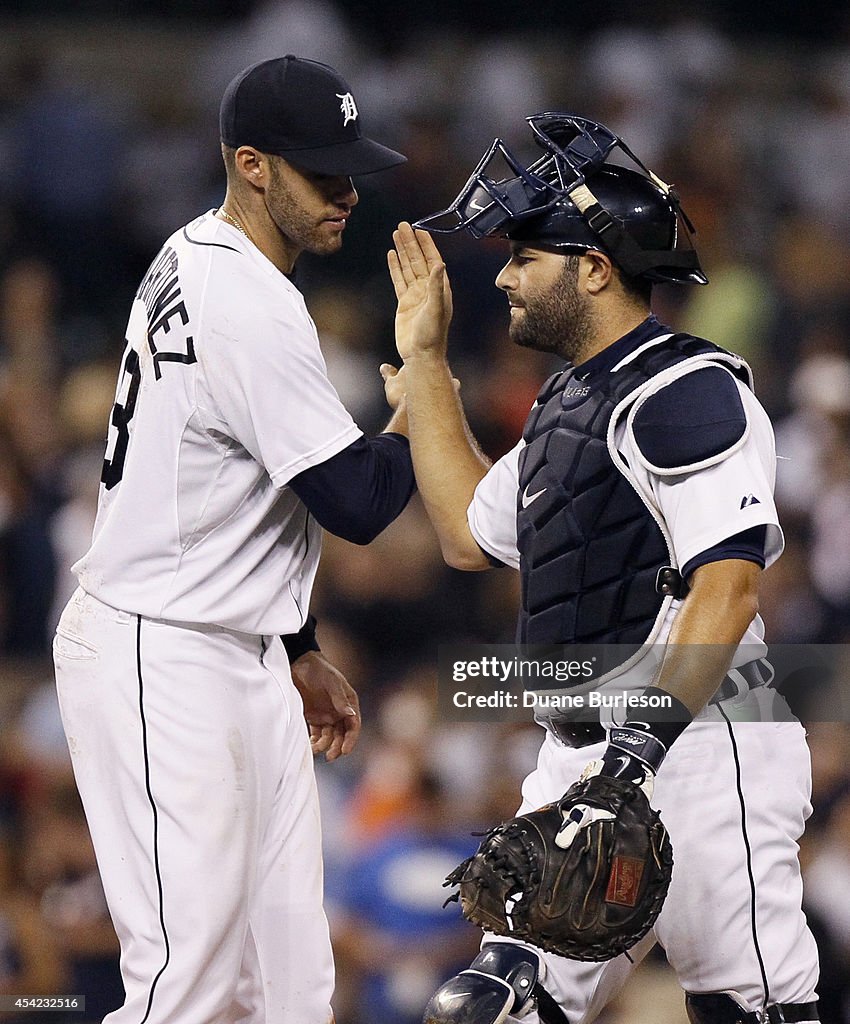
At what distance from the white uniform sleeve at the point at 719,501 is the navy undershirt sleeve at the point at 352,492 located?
429 millimetres

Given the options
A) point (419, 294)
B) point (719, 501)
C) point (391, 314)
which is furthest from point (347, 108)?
point (391, 314)

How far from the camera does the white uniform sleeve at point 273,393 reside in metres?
2.29

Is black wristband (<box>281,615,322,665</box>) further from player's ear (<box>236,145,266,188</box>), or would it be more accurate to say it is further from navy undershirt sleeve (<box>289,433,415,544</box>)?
player's ear (<box>236,145,266,188</box>)

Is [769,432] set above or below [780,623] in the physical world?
above

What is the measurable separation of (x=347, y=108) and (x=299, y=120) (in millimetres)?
101

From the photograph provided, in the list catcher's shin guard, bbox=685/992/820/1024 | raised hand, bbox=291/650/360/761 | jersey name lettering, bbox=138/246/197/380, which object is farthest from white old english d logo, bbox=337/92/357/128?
catcher's shin guard, bbox=685/992/820/1024

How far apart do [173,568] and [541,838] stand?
74 cm

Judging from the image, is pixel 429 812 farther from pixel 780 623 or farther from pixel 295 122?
pixel 295 122

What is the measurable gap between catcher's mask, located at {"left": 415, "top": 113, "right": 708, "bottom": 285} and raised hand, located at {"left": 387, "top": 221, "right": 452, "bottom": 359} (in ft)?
0.51

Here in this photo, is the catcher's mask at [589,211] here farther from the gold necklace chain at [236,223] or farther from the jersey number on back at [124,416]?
the jersey number on back at [124,416]

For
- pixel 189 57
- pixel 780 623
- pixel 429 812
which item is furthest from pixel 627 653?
pixel 189 57

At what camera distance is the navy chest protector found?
7.81 ft

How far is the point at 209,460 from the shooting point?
7.78 feet

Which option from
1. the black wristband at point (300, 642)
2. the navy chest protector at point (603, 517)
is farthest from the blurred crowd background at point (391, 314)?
the navy chest protector at point (603, 517)
